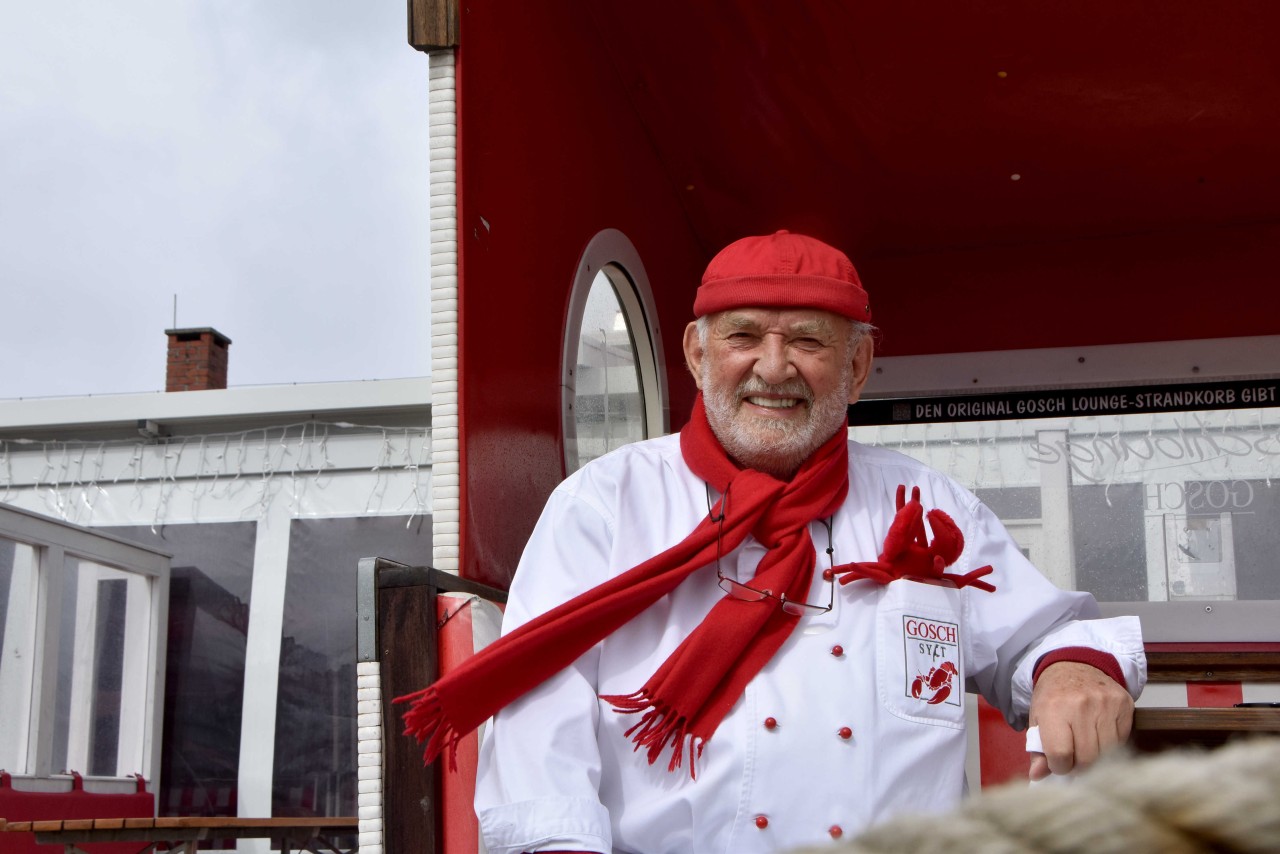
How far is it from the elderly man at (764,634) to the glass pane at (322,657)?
18.6 ft

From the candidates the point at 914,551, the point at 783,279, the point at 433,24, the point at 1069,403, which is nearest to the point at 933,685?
the point at 914,551

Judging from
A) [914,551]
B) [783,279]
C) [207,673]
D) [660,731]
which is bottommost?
[207,673]

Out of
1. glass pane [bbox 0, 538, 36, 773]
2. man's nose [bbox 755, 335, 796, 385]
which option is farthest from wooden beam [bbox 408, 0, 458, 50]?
glass pane [bbox 0, 538, 36, 773]

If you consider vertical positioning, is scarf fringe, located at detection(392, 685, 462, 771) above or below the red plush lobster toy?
below

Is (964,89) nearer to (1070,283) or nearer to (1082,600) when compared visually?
(1070,283)

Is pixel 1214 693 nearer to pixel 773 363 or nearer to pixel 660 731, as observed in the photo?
pixel 773 363

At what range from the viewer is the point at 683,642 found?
1.94 meters

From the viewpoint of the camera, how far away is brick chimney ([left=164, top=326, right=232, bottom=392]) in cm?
1273

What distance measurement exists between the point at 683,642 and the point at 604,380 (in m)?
1.67

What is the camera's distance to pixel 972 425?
4578 millimetres

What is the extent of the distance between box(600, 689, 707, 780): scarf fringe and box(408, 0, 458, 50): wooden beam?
1.20 m

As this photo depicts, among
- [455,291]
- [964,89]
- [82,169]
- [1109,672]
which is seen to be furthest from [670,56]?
[82,169]

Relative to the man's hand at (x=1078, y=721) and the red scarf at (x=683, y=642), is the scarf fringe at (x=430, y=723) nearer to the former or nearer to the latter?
the red scarf at (x=683, y=642)

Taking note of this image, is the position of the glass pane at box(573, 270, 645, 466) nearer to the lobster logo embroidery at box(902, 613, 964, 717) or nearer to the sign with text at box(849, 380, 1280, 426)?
the sign with text at box(849, 380, 1280, 426)
